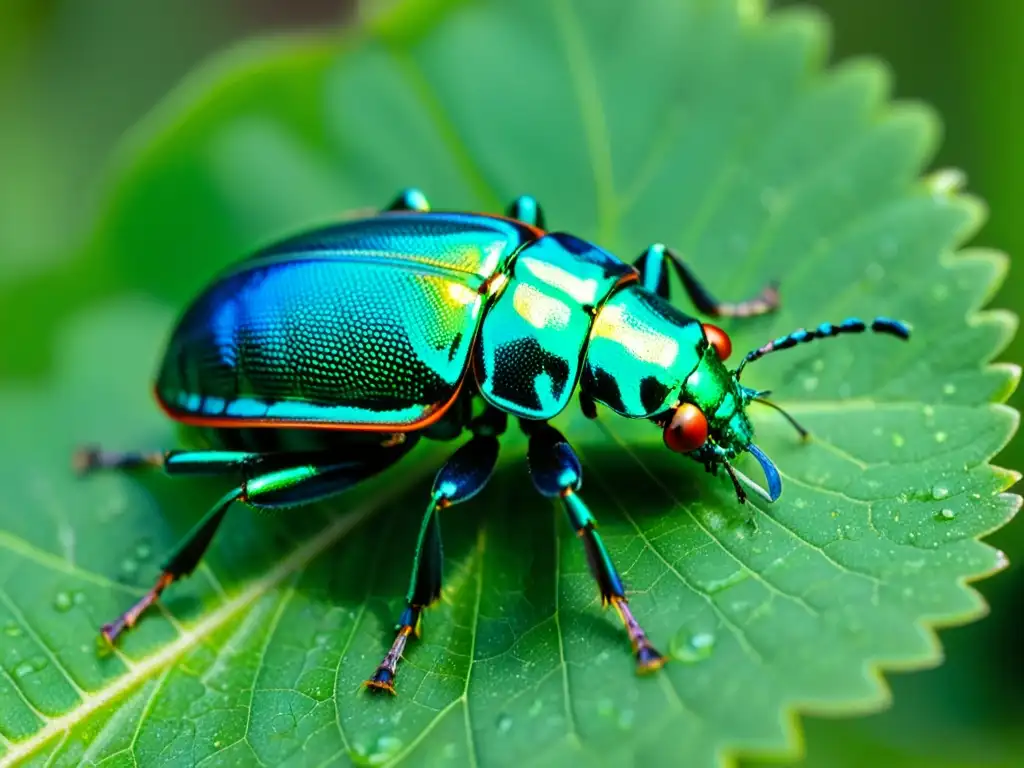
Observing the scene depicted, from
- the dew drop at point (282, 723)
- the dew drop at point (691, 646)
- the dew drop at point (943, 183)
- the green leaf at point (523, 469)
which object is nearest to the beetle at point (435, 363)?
the green leaf at point (523, 469)

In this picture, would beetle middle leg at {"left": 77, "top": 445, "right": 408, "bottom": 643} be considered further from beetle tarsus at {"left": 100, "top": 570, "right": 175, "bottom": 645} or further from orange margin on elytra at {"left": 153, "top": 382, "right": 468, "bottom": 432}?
orange margin on elytra at {"left": 153, "top": 382, "right": 468, "bottom": 432}

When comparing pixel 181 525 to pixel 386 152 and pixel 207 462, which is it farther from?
pixel 386 152

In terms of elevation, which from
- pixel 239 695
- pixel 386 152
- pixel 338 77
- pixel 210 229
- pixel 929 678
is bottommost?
pixel 929 678

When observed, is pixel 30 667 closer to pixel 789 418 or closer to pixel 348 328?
pixel 348 328

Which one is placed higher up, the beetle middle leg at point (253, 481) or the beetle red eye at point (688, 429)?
the beetle red eye at point (688, 429)

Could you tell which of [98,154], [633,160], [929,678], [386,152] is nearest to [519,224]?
[633,160]

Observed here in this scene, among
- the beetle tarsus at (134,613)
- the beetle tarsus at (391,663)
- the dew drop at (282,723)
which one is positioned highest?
the beetle tarsus at (391,663)

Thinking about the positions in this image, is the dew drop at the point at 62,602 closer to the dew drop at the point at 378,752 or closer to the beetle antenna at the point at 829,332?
the dew drop at the point at 378,752
